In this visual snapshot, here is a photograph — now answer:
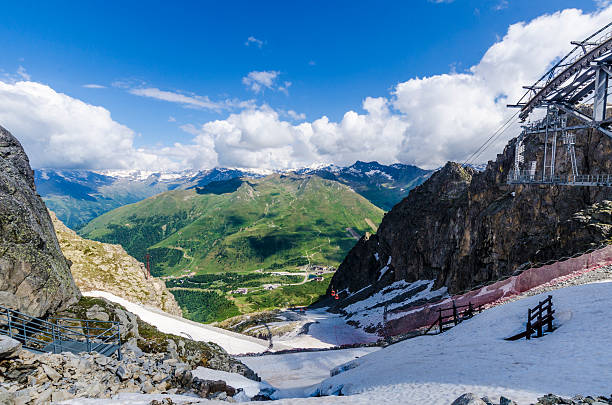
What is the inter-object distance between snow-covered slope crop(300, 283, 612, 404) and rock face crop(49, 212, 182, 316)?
1919 inches

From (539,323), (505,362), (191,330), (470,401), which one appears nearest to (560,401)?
(470,401)

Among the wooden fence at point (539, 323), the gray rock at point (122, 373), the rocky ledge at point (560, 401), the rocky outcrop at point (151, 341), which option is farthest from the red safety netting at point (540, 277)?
the gray rock at point (122, 373)

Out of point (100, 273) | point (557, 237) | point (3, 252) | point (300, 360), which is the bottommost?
point (300, 360)

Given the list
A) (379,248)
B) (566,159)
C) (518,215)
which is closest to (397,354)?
(518,215)

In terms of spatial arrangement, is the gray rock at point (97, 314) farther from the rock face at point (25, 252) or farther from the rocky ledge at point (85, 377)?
the rocky ledge at point (85, 377)

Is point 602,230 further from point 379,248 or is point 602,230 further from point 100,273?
point 379,248

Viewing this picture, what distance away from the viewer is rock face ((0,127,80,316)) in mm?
19511

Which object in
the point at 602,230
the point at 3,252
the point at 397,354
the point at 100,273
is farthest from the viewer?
the point at 100,273

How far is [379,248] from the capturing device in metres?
117

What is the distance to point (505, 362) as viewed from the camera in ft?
44.7

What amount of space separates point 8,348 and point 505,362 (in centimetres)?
2149

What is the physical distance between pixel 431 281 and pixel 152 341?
7030cm

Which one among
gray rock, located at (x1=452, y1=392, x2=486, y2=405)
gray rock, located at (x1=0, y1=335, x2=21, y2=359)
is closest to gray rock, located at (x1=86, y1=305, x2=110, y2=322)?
gray rock, located at (x1=0, y1=335, x2=21, y2=359)

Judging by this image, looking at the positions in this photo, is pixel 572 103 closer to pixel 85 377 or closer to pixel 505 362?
pixel 505 362
